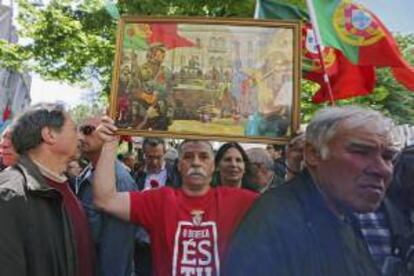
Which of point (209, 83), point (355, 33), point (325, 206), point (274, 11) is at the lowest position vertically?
point (325, 206)

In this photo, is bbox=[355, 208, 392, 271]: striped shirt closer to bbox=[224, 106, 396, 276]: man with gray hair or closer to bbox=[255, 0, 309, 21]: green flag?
bbox=[224, 106, 396, 276]: man with gray hair

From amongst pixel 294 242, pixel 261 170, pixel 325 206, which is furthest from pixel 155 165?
pixel 294 242

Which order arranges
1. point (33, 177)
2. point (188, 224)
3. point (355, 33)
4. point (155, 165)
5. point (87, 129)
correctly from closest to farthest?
point (33, 177) → point (188, 224) → point (87, 129) → point (355, 33) → point (155, 165)

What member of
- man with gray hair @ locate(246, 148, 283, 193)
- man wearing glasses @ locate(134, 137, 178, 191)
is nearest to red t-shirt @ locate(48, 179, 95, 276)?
man with gray hair @ locate(246, 148, 283, 193)

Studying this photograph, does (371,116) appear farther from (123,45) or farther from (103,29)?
(103,29)

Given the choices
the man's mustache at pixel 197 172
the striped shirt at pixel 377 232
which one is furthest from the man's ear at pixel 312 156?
the man's mustache at pixel 197 172

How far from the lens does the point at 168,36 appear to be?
10.4 ft

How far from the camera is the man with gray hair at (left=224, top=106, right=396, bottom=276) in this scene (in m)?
2.14

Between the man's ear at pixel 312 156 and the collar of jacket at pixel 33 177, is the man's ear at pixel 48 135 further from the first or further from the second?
the man's ear at pixel 312 156

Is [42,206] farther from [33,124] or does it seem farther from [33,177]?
[33,124]

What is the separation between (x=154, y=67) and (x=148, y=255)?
1.32 metres

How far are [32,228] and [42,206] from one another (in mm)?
117

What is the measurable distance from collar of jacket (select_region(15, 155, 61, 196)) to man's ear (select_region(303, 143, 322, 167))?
1.10 metres

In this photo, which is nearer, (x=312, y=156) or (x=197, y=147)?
(x=312, y=156)
